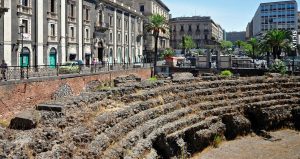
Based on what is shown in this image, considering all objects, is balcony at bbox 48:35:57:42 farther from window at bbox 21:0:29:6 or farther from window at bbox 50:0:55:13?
window at bbox 21:0:29:6

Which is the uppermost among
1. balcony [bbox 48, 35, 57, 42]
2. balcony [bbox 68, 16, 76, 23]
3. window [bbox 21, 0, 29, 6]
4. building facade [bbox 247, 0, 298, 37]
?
building facade [bbox 247, 0, 298, 37]

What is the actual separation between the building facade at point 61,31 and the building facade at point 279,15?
313 feet

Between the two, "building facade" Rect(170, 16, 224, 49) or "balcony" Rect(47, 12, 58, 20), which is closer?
"balcony" Rect(47, 12, 58, 20)

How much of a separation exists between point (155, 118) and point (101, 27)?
41095mm

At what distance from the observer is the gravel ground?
18094 millimetres

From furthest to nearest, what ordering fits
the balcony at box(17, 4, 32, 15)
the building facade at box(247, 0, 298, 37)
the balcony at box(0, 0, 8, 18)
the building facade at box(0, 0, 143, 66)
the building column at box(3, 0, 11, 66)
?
1. the building facade at box(247, 0, 298, 37)
2. the balcony at box(17, 4, 32, 15)
3. the building facade at box(0, 0, 143, 66)
4. the building column at box(3, 0, 11, 66)
5. the balcony at box(0, 0, 8, 18)

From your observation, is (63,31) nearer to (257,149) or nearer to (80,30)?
(80,30)

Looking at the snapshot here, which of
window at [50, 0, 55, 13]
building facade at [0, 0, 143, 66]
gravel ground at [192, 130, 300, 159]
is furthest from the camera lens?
window at [50, 0, 55, 13]

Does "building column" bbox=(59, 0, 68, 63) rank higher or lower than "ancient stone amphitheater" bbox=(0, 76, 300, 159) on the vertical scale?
higher

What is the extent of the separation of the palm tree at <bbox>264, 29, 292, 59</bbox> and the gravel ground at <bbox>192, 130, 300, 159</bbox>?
122 feet

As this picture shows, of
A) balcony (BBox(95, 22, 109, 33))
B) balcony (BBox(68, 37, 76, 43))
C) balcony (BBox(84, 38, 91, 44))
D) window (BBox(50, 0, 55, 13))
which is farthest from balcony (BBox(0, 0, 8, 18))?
balcony (BBox(95, 22, 109, 33))

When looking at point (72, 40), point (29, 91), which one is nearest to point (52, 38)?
point (72, 40)

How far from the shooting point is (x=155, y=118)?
17.6 m

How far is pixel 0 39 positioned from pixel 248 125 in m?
24.4
